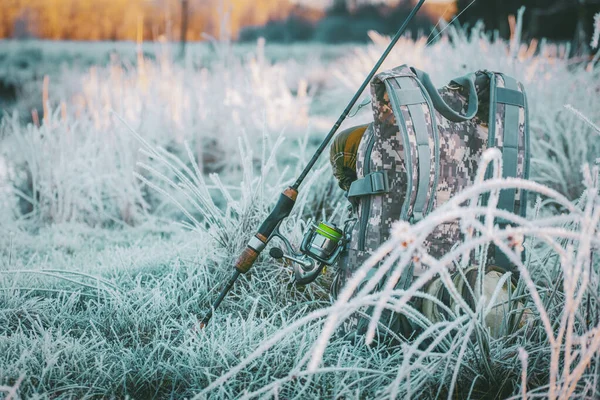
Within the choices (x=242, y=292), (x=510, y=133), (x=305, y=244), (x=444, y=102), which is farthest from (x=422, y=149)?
(x=242, y=292)

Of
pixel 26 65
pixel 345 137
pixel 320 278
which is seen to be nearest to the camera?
pixel 345 137

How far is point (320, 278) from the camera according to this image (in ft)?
7.09

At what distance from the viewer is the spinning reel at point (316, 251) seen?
183 centimetres

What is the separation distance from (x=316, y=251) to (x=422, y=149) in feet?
1.81

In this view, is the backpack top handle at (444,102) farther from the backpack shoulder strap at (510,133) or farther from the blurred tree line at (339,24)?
the blurred tree line at (339,24)

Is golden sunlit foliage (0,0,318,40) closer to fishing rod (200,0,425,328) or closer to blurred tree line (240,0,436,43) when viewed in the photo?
blurred tree line (240,0,436,43)

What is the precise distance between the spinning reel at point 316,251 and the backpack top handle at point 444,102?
0.58m

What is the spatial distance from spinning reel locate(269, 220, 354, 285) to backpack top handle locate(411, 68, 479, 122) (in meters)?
0.58

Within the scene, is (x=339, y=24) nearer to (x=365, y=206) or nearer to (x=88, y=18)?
(x=88, y=18)

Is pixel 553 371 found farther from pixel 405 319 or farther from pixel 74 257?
pixel 74 257

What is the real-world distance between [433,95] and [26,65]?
13475 millimetres

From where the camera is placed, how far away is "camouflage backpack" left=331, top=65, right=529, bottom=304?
1.68 meters

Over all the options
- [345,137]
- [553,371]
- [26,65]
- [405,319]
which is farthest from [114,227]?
[26,65]

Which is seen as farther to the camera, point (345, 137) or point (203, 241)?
point (203, 241)
